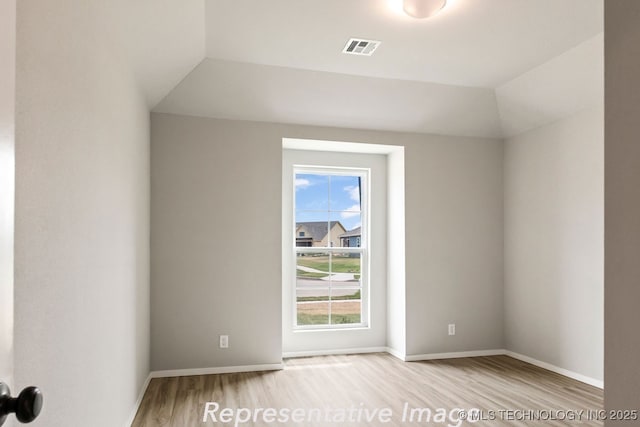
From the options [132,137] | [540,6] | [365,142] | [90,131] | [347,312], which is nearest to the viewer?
[90,131]

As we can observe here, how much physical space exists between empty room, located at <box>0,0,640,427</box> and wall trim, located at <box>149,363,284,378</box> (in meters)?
0.02

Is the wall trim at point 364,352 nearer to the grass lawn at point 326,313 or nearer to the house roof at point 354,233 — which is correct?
the grass lawn at point 326,313

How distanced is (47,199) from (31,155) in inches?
7.7

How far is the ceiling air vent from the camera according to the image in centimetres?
341

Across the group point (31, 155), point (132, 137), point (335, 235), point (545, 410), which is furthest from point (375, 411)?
point (31, 155)

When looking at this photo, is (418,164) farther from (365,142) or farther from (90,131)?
(90,131)

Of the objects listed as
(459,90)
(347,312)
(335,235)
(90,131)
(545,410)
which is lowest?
(545,410)

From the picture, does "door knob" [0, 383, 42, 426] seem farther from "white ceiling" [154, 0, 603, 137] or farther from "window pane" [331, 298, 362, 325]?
"window pane" [331, 298, 362, 325]

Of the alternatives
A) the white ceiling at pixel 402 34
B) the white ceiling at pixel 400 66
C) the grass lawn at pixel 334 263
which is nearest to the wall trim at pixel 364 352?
the grass lawn at pixel 334 263

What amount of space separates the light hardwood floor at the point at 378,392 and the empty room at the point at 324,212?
0.10ft

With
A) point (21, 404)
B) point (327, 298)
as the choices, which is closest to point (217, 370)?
point (327, 298)

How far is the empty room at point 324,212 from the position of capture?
1464 mm

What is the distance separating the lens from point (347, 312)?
518cm
